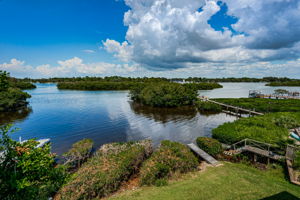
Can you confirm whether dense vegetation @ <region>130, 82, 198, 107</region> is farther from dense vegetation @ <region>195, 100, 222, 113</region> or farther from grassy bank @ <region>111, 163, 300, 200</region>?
grassy bank @ <region>111, 163, 300, 200</region>

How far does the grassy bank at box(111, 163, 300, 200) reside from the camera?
7141 mm

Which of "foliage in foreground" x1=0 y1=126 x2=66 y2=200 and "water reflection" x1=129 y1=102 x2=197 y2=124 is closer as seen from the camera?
"foliage in foreground" x1=0 y1=126 x2=66 y2=200

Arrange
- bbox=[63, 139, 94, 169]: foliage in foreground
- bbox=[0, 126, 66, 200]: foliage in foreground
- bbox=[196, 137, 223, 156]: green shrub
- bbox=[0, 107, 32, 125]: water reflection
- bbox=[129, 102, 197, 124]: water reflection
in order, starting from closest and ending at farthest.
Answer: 1. bbox=[0, 126, 66, 200]: foliage in foreground
2. bbox=[196, 137, 223, 156]: green shrub
3. bbox=[63, 139, 94, 169]: foliage in foreground
4. bbox=[0, 107, 32, 125]: water reflection
5. bbox=[129, 102, 197, 124]: water reflection

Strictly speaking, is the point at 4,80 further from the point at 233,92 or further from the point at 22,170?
the point at 233,92

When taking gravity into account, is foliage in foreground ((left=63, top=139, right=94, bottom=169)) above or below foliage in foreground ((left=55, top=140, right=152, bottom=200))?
below

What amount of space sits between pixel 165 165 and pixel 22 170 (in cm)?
815

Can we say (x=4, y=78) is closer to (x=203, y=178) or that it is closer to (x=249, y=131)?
(x=203, y=178)

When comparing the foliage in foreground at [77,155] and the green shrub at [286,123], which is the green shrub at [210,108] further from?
the foliage in foreground at [77,155]

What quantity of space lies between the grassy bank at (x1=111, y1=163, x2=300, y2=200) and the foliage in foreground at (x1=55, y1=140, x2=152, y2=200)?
3.35ft

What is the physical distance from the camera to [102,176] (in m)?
8.40

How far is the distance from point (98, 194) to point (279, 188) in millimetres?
9670

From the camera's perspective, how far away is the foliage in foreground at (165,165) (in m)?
8.95

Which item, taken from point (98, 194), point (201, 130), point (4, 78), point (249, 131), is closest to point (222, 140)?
point (249, 131)

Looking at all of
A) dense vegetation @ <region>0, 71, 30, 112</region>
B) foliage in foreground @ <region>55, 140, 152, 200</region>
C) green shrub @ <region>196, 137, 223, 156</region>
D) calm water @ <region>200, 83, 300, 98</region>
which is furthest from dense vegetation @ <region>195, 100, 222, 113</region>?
dense vegetation @ <region>0, 71, 30, 112</region>
